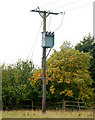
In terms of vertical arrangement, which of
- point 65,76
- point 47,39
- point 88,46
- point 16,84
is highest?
point 88,46

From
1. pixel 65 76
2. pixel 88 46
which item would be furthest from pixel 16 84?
pixel 88 46

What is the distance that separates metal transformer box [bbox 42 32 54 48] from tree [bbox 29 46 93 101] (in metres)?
8.64

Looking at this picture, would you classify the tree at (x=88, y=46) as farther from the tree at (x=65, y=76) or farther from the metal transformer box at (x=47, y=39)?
the metal transformer box at (x=47, y=39)

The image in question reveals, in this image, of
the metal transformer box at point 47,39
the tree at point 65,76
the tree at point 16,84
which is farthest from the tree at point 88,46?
the metal transformer box at point 47,39

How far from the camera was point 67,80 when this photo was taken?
3244 centimetres

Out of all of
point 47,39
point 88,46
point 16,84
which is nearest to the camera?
point 47,39

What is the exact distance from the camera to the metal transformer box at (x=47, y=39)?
23.8m

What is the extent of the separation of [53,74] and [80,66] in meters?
4.22

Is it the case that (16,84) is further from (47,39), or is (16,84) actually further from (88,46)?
(88,46)

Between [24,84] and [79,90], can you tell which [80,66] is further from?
[24,84]

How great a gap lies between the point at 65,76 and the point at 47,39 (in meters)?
9.83

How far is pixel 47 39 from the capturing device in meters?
24.0

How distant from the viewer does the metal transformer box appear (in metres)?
23.8

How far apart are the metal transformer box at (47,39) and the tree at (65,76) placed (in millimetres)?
8644
